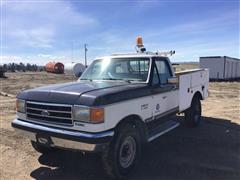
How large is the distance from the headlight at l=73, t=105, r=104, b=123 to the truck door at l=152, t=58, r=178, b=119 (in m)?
1.62

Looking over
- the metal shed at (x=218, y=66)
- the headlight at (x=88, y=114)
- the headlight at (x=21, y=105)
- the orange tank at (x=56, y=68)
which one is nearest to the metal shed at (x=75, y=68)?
the orange tank at (x=56, y=68)

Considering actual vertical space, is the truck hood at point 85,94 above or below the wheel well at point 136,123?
above

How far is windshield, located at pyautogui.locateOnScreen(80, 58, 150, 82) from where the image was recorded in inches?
217

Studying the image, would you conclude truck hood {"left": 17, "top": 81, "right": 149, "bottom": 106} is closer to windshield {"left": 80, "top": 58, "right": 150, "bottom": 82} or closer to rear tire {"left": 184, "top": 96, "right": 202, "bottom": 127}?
windshield {"left": 80, "top": 58, "right": 150, "bottom": 82}

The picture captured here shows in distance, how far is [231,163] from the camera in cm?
513

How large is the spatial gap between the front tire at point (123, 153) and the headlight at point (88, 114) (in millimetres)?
479

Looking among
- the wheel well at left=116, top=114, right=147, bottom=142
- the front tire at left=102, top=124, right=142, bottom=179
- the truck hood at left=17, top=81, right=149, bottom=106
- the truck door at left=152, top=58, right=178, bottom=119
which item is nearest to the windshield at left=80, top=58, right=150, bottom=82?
the truck door at left=152, top=58, right=178, bottom=119

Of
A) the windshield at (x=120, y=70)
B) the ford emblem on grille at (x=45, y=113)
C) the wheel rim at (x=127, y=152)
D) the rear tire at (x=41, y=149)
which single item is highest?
the windshield at (x=120, y=70)

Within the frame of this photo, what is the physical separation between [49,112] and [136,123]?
4.78 feet

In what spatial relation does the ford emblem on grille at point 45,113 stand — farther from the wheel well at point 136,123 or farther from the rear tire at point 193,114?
the rear tire at point 193,114

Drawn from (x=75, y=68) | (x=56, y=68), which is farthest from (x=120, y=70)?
(x=56, y=68)

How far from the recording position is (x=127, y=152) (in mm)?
4547

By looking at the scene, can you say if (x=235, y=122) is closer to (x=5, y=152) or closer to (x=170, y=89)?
(x=170, y=89)

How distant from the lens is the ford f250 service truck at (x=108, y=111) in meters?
3.95
